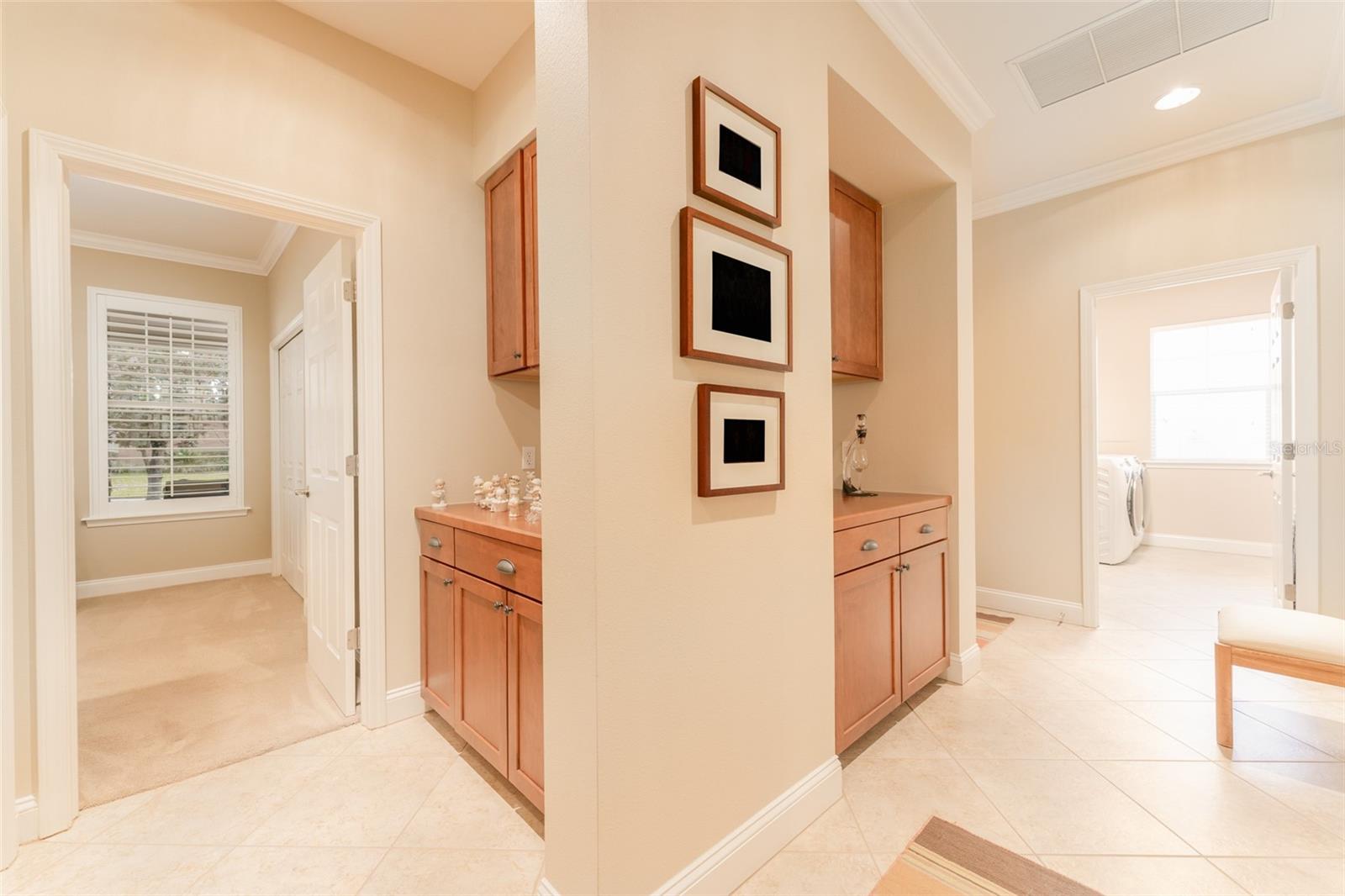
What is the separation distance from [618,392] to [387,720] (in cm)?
199

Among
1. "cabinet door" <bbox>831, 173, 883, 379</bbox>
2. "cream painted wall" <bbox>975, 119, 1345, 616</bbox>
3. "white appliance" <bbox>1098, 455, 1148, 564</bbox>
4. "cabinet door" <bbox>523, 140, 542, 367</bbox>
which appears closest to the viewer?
"cabinet door" <bbox>523, 140, 542, 367</bbox>

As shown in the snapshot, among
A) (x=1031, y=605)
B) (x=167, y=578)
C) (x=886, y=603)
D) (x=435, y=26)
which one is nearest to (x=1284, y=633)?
(x=886, y=603)

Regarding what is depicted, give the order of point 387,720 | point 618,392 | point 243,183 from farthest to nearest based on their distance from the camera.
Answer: point 387,720 < point 243,183 < point 618,392

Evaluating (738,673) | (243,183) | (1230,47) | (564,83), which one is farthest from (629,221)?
(1230,47)

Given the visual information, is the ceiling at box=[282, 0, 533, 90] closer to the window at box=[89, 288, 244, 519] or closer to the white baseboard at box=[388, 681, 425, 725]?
the white baseboard at box=[388, 681, 425, 725]

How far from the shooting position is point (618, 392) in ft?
3.83

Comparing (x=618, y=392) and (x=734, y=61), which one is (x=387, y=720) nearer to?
(x=618, y=392)

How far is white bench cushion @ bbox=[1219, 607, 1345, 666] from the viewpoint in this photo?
179 centimetres

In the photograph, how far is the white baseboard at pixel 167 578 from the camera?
420cm

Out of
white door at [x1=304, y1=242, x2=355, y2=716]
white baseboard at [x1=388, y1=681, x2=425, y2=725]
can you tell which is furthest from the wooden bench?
white door at [x1=304, y1=242, x2=355, y2=716]

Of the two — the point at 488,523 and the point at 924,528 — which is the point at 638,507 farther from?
the point at 924,528

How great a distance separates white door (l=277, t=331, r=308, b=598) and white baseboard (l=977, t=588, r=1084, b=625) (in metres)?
4.99

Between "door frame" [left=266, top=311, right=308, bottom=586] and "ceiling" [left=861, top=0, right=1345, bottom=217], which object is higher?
"ceiling" [left=861, top=0, right=1345, bottom=217]

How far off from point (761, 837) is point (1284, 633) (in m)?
2.01
